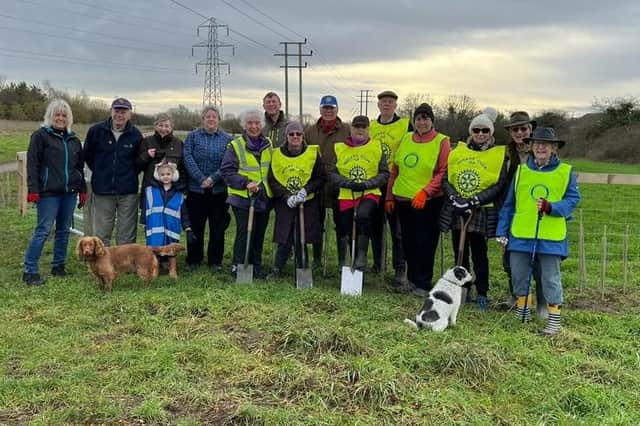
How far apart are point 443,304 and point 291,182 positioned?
7.98 feet

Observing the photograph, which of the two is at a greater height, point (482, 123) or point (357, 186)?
point (482, 123)

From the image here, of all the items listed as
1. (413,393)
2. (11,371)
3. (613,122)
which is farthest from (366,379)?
(613,122)

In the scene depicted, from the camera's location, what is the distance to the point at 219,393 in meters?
3.88

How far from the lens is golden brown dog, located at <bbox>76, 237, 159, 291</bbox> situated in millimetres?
6160

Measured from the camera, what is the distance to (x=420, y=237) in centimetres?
661

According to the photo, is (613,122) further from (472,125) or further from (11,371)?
(11,371)

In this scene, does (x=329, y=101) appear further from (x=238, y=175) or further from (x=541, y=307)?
(x=541, y=307)

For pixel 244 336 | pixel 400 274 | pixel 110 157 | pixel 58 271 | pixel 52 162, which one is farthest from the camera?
pixel 400 274

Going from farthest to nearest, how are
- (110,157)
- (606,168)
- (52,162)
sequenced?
(606,168) < (110,157) < (52,162)

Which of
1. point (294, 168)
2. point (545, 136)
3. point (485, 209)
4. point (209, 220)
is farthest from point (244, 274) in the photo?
point (545, 136)

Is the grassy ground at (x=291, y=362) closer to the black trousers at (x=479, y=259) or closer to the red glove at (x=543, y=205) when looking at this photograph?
the black trousers at (x=479, y=259)

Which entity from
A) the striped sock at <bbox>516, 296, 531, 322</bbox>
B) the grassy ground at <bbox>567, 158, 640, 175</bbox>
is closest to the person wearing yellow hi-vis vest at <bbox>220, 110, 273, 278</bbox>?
the striped sock at <bbox>516, 296, 531, 322</bbox>

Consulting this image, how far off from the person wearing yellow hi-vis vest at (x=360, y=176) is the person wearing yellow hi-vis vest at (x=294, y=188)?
0.88 feet

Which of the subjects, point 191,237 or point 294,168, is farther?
point 191,237
